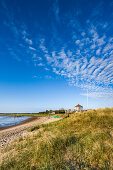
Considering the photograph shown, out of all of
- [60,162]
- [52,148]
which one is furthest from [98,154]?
[52,148]

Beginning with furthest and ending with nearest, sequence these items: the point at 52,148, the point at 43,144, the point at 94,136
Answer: the point at 94,136
the point at 43,144
the point at 52,148

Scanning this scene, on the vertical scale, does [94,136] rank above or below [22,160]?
above

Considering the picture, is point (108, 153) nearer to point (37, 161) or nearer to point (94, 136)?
point (94, 136)

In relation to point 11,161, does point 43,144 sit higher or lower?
higher

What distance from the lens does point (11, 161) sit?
307 centimetres

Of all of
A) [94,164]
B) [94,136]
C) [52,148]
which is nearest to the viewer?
[94,164]

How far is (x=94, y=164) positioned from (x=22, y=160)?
2.12 meters

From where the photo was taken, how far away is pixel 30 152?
138 inches

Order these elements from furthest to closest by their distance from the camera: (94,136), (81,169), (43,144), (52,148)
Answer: (94,136), (43,144), (52,148), (81,169)

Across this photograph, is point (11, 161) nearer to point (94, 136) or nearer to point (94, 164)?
point (94, 164)

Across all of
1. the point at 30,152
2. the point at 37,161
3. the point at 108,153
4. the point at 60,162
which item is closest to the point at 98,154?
the point at 108,153

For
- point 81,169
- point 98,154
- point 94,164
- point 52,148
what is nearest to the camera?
point 81,169

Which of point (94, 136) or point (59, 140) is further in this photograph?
point (94, 136)

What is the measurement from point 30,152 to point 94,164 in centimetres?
216
